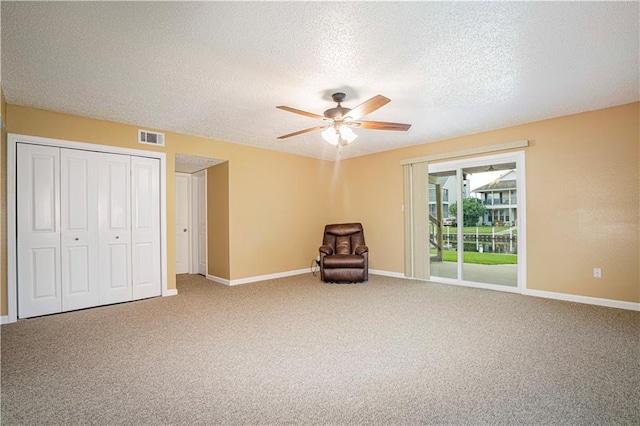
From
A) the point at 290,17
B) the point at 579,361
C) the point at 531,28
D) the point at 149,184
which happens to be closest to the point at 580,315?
the point at 579,361

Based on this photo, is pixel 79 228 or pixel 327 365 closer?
pixel 327 365

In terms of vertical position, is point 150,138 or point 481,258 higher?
point 150,138

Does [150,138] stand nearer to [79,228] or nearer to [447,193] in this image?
[79,228]

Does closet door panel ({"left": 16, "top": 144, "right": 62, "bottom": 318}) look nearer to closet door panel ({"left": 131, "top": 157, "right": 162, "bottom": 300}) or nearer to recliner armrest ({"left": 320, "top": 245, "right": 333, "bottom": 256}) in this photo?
closet door panel ({"left": 131, "top": 157, "right": 162, "bottom": 300})

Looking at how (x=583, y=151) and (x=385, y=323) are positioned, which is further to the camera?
(x=583, y=151)

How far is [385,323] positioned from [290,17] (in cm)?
291

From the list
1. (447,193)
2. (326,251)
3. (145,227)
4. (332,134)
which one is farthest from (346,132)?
(145,227)

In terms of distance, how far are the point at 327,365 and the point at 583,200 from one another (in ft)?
12.9

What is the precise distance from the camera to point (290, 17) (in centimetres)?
214

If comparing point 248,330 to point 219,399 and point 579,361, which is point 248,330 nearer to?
point 219,399

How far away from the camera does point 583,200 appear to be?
162 inches

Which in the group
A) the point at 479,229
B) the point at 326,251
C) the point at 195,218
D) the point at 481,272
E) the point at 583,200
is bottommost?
the point at 481,272

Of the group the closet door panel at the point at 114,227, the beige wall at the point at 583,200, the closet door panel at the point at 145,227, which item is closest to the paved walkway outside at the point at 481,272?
the beige wall at the point at 583,200

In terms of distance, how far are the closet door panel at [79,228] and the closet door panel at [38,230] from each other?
0.22 feet
